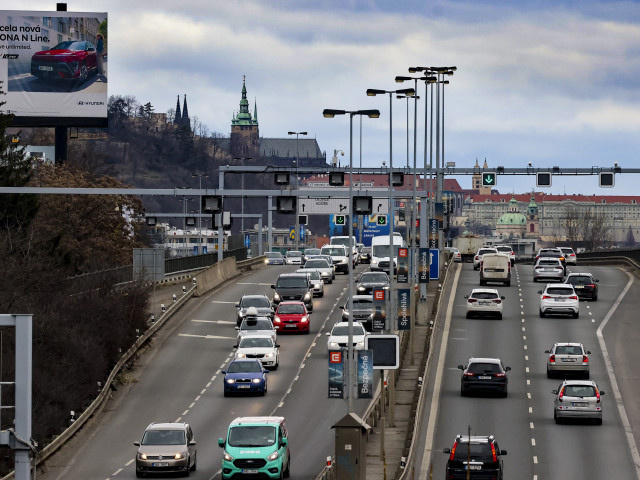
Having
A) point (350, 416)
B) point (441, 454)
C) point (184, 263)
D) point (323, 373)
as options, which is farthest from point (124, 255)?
point (350, 416)

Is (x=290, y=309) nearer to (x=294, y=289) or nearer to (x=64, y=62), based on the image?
(x=294, y=289)

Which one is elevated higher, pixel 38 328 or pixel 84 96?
pixel 84 96

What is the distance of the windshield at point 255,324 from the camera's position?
5491 cm

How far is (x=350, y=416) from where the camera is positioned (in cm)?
3152

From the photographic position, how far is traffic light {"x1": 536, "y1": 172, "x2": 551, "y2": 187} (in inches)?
2650

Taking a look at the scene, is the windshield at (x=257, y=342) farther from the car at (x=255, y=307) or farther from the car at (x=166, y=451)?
the car at (x=166, y=451)

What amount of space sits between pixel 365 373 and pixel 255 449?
13.4 feet

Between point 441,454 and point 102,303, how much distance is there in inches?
836

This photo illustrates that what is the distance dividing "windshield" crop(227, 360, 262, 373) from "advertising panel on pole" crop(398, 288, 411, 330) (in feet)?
16.7

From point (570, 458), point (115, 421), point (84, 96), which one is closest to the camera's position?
point (570, 458)

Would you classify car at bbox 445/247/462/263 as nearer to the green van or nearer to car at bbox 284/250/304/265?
car at bbox 284/250/304/265

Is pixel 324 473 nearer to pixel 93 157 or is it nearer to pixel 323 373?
pixel 323 373

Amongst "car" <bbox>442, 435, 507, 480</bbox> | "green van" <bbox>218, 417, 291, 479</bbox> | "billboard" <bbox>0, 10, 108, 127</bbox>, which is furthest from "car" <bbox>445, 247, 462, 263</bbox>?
"car" <bbox>442, 435, 507, 480</bbox>

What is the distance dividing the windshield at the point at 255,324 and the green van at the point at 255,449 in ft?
69.1
